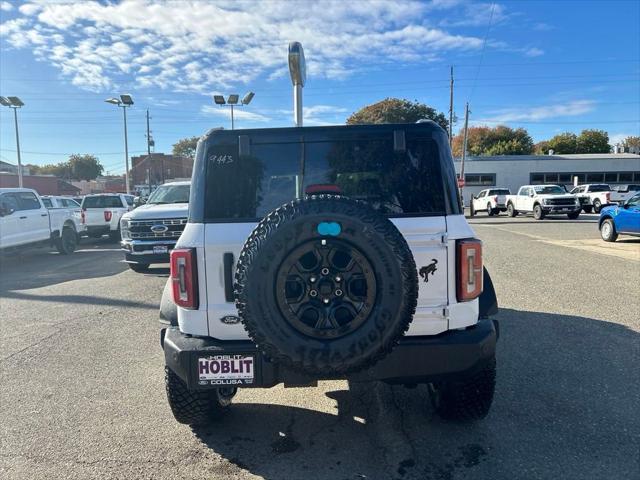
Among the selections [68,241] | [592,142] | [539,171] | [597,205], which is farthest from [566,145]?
[68,241]

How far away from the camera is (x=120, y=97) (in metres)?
32.1

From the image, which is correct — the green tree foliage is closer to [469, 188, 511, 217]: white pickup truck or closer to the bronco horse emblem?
[469, 188, 511, 217]: white pickup truck

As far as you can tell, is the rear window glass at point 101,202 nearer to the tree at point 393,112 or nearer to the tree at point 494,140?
the tree at point 393,112

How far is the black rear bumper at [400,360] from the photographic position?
8.77 feet

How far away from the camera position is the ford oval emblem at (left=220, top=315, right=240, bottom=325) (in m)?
2.82

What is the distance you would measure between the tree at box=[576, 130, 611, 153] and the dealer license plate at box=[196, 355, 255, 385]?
77559 mm

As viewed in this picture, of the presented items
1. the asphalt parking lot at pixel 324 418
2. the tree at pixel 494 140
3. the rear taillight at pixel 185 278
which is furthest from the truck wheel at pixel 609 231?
the tree at pixel 494 140

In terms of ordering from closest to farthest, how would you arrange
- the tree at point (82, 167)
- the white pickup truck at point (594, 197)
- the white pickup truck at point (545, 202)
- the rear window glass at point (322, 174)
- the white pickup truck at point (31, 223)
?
the rear window glass at point (322, 174)
the white pickup truck at point (31, 223)
the white pickup truck at point (545, 202)
the white pickup truck at point (594, 197)
the tree at point (82, 167)

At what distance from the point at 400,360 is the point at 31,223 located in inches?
512

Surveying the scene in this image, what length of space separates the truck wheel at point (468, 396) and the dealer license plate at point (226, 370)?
4.25ft

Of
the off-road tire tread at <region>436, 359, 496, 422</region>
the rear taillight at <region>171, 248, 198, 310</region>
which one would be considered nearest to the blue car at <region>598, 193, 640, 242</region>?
the off-road tire tread at <region>436, 359, 496, 422</region>

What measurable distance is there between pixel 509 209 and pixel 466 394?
27037 mm

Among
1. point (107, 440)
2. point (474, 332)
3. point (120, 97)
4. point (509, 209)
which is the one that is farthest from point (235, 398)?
point (120, 97)

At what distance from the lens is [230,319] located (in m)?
2.82
